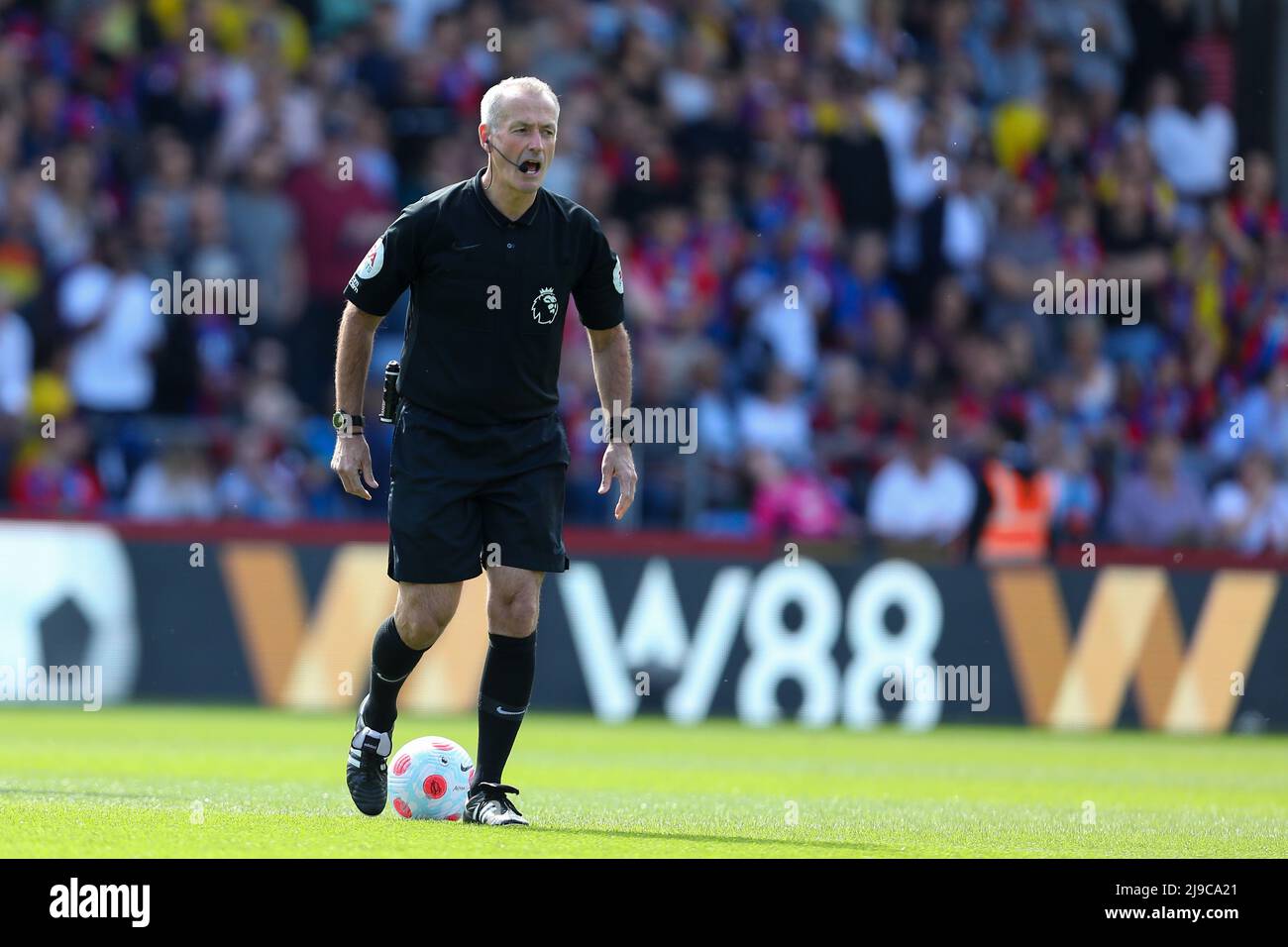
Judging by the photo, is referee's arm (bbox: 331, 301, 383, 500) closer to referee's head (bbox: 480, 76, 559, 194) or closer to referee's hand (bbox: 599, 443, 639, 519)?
referee's head (bbox: 480, 76, 559, 194)

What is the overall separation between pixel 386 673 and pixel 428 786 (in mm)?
473

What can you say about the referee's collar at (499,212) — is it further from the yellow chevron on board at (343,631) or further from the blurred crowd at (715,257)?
the blurred crowd at (715,257)

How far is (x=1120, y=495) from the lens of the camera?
1811 cm

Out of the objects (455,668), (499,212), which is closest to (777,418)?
(455,668)

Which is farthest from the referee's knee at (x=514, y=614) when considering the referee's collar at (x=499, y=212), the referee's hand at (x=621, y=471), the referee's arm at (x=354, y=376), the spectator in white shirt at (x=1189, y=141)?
the spectator in white shirt at (x=1189, y=141)

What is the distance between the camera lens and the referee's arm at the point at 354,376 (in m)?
8.46

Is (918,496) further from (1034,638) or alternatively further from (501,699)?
(501,699)

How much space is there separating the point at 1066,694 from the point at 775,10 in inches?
318

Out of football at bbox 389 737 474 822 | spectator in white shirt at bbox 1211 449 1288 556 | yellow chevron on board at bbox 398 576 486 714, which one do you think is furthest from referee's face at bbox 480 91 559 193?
spectator in white shirt at bbox 1211 449 1288 556

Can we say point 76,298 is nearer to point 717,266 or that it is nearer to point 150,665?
point 150,665

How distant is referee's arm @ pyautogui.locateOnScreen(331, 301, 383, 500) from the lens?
8461 mm

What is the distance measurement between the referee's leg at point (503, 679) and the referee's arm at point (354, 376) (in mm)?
658
